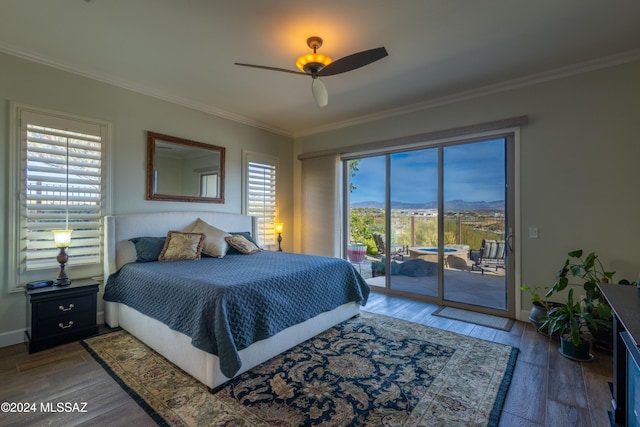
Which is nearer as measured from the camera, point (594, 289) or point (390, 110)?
point (594, 289)

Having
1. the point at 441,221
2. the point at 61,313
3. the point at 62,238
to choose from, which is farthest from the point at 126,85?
the point at 441,221

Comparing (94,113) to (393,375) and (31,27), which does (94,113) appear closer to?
(31,27)

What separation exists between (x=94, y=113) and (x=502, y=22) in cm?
419

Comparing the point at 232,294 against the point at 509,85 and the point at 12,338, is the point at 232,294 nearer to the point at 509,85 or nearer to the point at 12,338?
the point at 12,338

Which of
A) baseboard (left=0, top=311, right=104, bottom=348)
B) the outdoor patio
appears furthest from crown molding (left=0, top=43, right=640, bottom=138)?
baseboard (left=0, top=311, right=104, bottom=348)

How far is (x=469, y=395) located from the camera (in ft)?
6.75

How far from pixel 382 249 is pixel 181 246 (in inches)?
116

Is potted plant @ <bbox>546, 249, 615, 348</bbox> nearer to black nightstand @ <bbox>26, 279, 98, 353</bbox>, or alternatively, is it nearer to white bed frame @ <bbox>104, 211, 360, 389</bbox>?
white bed frame @ <bbox>104, 211, 360, 389</bbox>

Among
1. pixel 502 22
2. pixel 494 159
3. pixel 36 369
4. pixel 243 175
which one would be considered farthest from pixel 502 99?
pixel 36 369

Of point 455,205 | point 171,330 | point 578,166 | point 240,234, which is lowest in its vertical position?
point 171,330

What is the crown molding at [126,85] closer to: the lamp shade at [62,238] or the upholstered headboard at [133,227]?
the upholstered headboard at [133,227]

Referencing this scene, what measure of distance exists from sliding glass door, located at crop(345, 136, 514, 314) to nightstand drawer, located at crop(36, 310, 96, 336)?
3.72 metres

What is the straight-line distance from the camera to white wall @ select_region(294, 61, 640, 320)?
9.52ft

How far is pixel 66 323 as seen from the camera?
282cm
